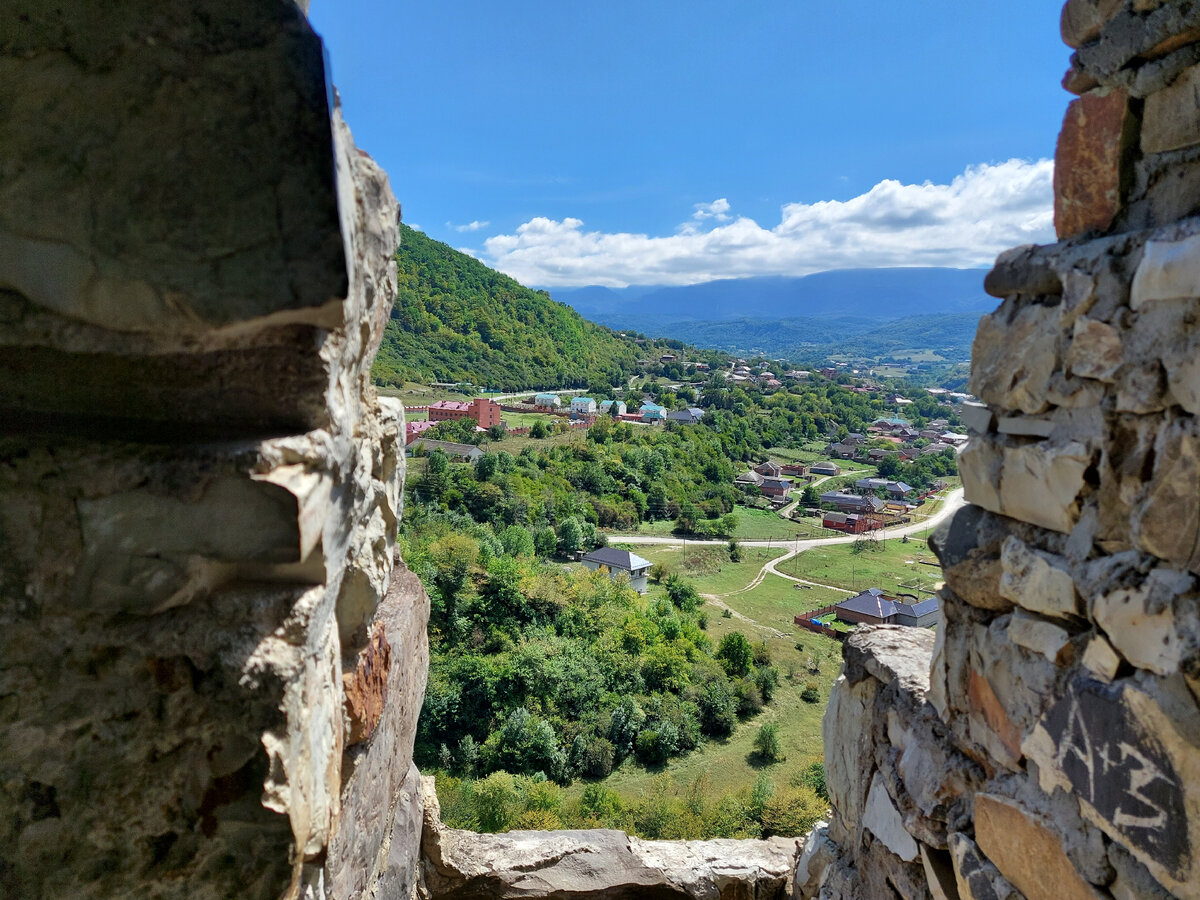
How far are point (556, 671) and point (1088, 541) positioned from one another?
23.2 meters

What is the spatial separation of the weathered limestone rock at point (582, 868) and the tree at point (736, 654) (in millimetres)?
21979

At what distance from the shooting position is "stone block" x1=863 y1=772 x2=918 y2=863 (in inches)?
105

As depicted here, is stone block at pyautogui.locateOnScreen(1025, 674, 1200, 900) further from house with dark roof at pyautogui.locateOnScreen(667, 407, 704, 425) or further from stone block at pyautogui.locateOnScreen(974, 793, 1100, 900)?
house with dark roof at pyautogui.locateOnScreen(667, 407, 704, 425)

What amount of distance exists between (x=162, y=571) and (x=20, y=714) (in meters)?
0.29

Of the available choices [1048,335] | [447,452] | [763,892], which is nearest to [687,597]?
[447,452]

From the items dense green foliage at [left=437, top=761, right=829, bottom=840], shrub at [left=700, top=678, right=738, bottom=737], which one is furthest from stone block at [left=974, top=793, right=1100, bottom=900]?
shrub at [left=700, top=678, right=738, bottom=737]

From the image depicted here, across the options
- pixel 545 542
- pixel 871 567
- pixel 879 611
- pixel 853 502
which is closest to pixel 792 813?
A: pixel 879 611

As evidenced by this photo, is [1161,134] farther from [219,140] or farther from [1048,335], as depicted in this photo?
[219,140]

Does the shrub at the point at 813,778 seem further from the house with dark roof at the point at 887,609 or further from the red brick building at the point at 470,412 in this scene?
the red brick building at the point at 470,412

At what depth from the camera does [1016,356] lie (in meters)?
2.28

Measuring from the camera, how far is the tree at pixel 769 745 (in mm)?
21594

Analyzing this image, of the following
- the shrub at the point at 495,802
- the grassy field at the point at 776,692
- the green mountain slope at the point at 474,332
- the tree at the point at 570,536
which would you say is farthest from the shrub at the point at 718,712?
the green mountain slope at the point at 474,332

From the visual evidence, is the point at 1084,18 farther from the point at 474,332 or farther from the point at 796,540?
the point at 474,332

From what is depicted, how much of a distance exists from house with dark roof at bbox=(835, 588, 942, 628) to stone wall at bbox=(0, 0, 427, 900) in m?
23.7
